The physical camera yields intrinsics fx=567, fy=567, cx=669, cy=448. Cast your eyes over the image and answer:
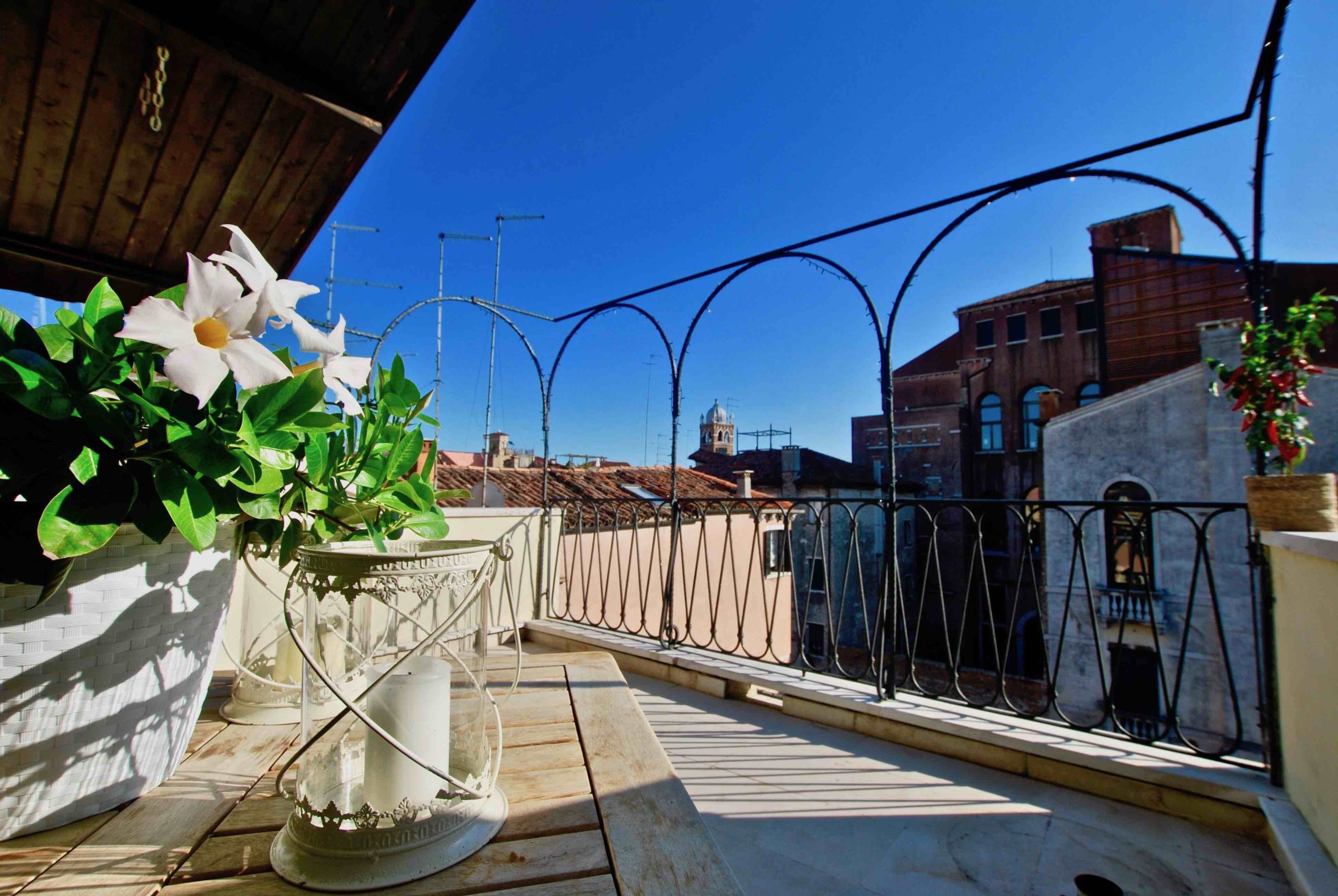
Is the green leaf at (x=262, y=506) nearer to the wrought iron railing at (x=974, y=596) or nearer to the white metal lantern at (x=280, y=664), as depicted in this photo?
the white metal lantern at (x=280, y=664)

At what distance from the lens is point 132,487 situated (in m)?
0.48

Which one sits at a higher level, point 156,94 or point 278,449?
point 156,94

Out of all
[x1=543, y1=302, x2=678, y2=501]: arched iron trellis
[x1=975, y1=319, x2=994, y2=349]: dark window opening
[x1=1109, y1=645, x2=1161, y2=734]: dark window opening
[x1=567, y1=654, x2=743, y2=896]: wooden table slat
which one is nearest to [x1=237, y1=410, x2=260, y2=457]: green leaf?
[x1=567, y1=654, x2=743, y2=896]: wooden table slat

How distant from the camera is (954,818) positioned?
1.47 meters

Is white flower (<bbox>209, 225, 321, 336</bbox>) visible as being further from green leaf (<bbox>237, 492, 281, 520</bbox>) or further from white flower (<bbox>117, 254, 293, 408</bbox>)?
green leaf (<bbox>237, 492, 281, 520</bbox>)

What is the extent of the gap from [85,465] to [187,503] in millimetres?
69

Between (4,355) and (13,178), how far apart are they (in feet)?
6.16

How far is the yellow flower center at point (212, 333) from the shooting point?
0.47m

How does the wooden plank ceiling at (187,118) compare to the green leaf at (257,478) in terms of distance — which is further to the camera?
the wooden plank ceiling at (187,118)

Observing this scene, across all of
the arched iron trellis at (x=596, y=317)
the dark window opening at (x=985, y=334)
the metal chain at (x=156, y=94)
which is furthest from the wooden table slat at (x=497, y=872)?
the dark window opening at (x=985, y=334)

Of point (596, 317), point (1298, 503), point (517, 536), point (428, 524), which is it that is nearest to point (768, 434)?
point (596, 317)

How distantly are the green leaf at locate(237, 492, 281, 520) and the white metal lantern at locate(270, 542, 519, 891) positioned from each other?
0.05 m

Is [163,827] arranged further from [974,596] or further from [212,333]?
[974,596]

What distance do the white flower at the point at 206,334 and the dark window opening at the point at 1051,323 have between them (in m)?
18.6
